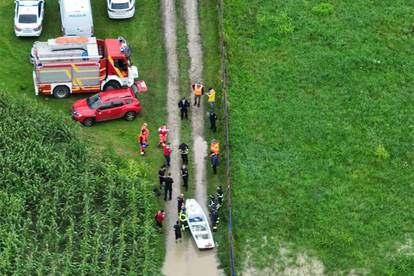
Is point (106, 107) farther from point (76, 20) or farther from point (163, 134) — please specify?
point (76, 20)

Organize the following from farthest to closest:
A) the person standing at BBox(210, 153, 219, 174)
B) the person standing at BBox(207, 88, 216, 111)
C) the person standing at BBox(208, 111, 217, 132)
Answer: the person standing at BBox(207, 88, 216, 111), the person standing at BBox(208, 111, 217, 132), the person standing at BBox(210, 153, 219, 174)

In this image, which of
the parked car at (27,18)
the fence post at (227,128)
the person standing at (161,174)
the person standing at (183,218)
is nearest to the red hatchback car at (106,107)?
the fence post at (227,128)

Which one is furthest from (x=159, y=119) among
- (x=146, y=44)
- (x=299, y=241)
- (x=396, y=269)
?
(x=396, y=269)

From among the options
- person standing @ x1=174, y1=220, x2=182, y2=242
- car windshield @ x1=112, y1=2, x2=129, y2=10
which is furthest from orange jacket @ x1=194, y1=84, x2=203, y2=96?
person standing @ x1=174, y1=220, x2=182, y2=242

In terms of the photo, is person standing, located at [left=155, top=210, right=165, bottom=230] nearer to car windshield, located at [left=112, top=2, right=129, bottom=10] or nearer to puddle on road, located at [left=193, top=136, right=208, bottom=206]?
puddle on road, located at [left=193, top=136, right=208, bottom=206]

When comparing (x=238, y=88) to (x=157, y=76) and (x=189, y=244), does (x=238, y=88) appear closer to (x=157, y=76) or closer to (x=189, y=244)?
(x=157, y=76)

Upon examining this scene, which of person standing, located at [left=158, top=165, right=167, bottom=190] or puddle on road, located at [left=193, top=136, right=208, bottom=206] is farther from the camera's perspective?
puddle on road, located at [left=193, top=136, right=208, bottom=206]

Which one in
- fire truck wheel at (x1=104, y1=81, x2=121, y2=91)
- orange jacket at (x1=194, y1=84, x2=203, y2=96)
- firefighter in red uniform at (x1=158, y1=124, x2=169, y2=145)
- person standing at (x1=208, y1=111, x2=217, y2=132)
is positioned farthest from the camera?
fire truck wheel at (x1=104, y1=81, x2=121, y2=91)
